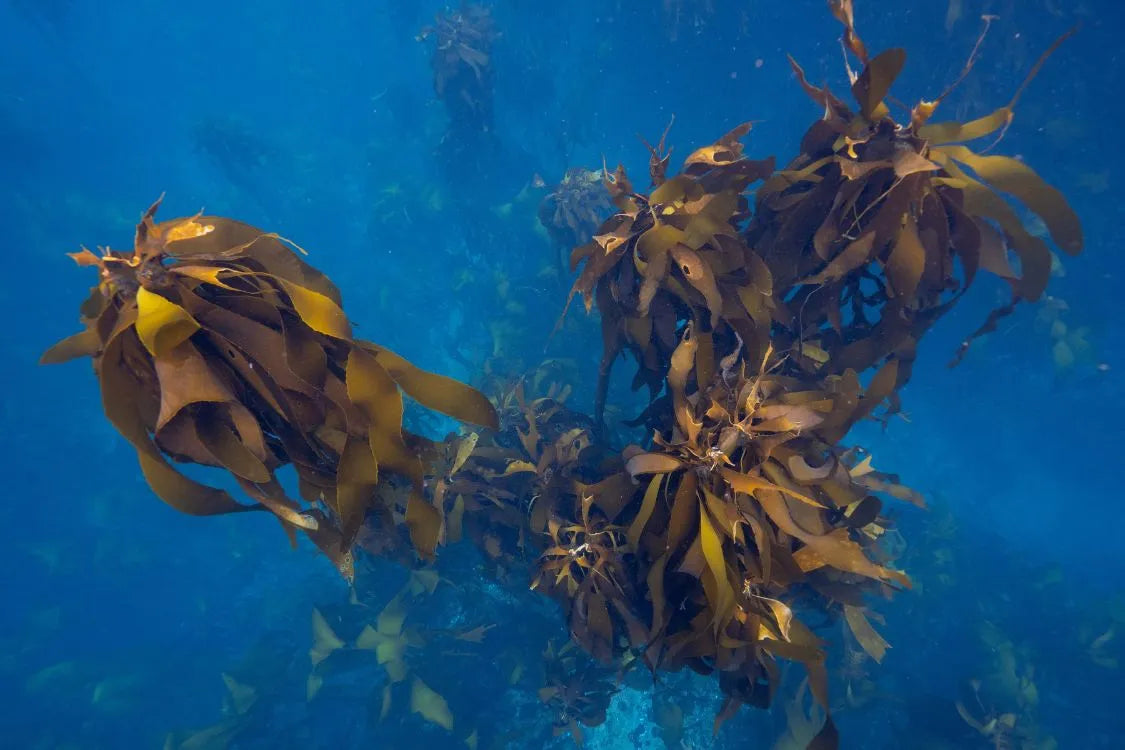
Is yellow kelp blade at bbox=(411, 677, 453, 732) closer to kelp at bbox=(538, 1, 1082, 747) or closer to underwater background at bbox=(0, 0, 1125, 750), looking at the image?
underwater background at bbox=(0, 0, 1125, 750)

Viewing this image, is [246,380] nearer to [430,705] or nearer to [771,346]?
[771,346]

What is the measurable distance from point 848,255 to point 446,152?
896 cm

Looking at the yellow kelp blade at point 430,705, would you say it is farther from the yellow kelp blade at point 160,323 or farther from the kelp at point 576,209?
the kelp at point 576,209

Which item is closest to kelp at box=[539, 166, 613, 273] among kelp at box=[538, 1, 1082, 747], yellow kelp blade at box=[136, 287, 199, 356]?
kelp at box=[538, 1, 1082, 747]

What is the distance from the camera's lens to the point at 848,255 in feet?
6.87

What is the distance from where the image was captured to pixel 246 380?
151cm

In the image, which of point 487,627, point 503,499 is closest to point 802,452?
point 503,499

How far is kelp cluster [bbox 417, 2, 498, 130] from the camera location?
841 centimetres

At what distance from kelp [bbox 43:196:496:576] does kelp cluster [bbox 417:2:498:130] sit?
8.10 meters

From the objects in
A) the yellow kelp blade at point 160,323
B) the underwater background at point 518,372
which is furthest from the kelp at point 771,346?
the underwater background at point 518,372

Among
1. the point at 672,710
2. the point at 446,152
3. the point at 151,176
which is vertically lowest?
the point at 672,710

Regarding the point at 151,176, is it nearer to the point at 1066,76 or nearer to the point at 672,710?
the point at 672,710

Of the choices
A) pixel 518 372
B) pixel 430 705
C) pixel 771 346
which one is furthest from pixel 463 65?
pixel 430 705

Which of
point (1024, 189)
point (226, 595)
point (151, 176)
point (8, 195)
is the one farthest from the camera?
point (151, 176)
